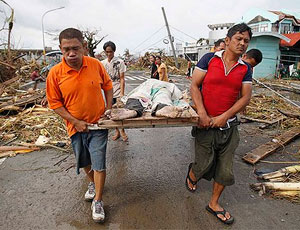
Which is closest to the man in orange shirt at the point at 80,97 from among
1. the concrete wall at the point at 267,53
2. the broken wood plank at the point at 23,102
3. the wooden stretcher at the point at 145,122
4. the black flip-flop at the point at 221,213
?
the wooden stretcher at the point at 145,122

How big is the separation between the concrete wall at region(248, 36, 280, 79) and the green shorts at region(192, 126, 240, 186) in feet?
50.0

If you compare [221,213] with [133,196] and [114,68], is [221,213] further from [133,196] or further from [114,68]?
[114,68]

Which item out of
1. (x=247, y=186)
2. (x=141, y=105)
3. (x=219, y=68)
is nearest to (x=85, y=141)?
(x=141, y=105)

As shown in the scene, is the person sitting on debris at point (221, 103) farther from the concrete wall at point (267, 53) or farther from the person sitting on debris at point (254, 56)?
the concrete wall at point (267, 53)

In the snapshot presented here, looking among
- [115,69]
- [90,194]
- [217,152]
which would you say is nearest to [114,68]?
[115,69]

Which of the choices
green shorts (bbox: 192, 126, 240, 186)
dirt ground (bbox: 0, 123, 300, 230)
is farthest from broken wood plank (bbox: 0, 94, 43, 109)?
green shorts (bbox: 192, 126, 240, 186)

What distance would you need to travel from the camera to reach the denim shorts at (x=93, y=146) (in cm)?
211

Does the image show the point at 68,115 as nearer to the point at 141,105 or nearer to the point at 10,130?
the point at 141,105

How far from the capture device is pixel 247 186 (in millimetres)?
2764

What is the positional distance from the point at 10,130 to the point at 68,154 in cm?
210

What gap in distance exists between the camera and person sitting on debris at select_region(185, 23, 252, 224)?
6.46ft

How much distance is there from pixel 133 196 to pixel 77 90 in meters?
1.47

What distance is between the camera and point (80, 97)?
6.70 feet

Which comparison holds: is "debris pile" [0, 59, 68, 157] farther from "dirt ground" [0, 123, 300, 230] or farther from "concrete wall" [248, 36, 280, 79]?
"concrete wall" [248, 36, 280, 79]
